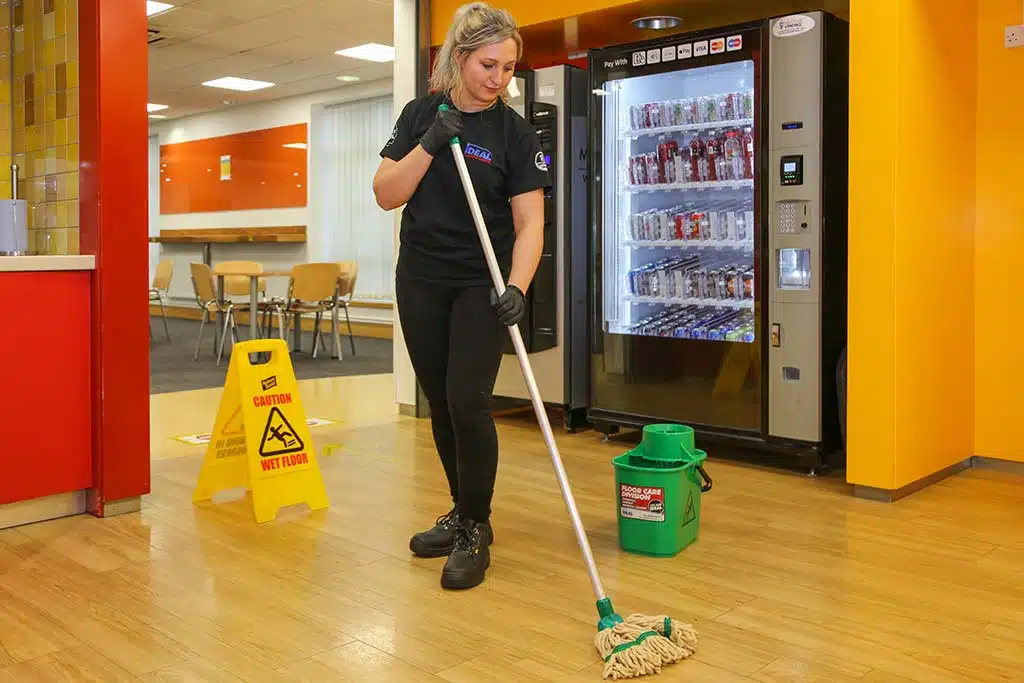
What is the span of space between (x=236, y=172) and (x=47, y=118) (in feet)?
31.8

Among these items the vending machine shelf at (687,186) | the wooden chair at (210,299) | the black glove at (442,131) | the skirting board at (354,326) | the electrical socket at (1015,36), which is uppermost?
the electrical socket at (1015,36)

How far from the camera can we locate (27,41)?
4.13m

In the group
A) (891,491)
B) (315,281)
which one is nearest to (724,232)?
(891,491)

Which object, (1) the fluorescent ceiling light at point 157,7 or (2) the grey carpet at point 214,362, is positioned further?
(1) the fluorescent ceiling light at point 157,7

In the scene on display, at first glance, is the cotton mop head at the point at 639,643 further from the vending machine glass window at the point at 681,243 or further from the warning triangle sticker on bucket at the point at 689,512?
the vending machine glass window at the point at 681,243

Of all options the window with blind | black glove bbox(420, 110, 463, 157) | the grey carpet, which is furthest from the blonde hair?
the window with blind

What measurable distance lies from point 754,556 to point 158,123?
13767 mm

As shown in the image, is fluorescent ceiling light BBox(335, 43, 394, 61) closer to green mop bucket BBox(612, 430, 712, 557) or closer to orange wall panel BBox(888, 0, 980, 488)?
orange wall panel BBox(888, 0, 980, 488)

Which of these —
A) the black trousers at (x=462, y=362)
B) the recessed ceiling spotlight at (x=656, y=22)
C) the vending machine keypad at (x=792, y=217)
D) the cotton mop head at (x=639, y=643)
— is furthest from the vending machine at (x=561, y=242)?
the cotton mop head at (x=639, y=643)

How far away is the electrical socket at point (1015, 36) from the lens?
4.26m

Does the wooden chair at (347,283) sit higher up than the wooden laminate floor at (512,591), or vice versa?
the wooden chair at (347,283)

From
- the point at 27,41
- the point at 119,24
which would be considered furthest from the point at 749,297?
the point at 27,41

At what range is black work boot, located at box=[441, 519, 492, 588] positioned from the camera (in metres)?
2.85

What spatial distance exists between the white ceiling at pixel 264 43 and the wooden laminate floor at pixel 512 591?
5152 millimetres
